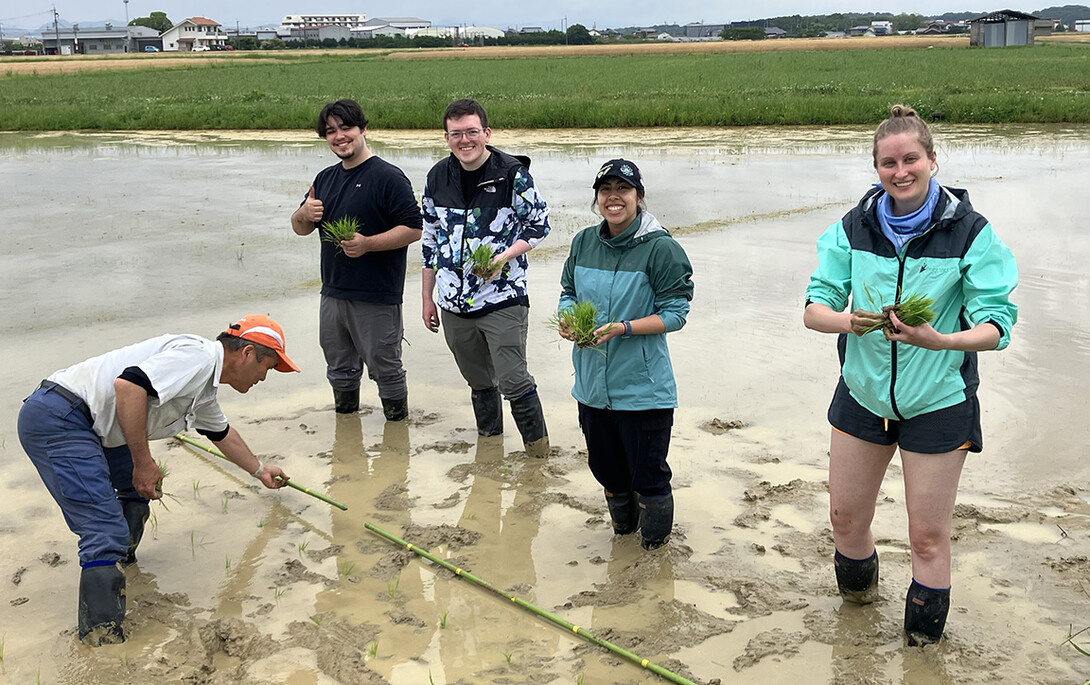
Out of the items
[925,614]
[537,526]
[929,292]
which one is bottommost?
[537,526]

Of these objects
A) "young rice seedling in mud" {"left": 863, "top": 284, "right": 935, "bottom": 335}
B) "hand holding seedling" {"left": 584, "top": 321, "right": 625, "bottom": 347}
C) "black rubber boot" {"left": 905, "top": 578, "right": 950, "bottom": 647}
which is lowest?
"black rubber boot" {"left": 905, "top": 578, "right": 950, "bottom": 647}

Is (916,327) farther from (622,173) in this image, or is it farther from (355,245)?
(355,245)

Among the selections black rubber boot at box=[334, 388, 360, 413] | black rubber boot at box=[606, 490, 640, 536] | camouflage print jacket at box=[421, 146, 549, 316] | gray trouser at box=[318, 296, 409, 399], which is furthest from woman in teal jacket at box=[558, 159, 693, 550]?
black rubber boot at box=[334, 388, 360, 413]

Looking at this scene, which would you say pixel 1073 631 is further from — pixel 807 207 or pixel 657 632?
pixel 807 207

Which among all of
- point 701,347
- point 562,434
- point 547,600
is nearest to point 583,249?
point 547,600

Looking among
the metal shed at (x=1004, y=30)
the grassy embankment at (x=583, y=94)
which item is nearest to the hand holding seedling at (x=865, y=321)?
the grassy embankment at (x=583, y=94)

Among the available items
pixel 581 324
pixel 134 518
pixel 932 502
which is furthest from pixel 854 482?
pixel 134 518

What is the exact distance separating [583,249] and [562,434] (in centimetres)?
205

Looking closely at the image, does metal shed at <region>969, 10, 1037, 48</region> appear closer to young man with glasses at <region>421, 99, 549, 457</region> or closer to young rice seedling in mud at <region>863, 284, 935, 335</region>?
young man with glasses at <region>421, 99, 549, 457</region>

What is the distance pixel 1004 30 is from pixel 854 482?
73.1 metres

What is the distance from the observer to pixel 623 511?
16.6ft

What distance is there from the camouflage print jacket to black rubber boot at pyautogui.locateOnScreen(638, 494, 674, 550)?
1.64 m

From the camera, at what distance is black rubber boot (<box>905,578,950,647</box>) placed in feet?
12.9

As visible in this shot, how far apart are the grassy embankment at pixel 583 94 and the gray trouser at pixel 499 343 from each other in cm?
1979
